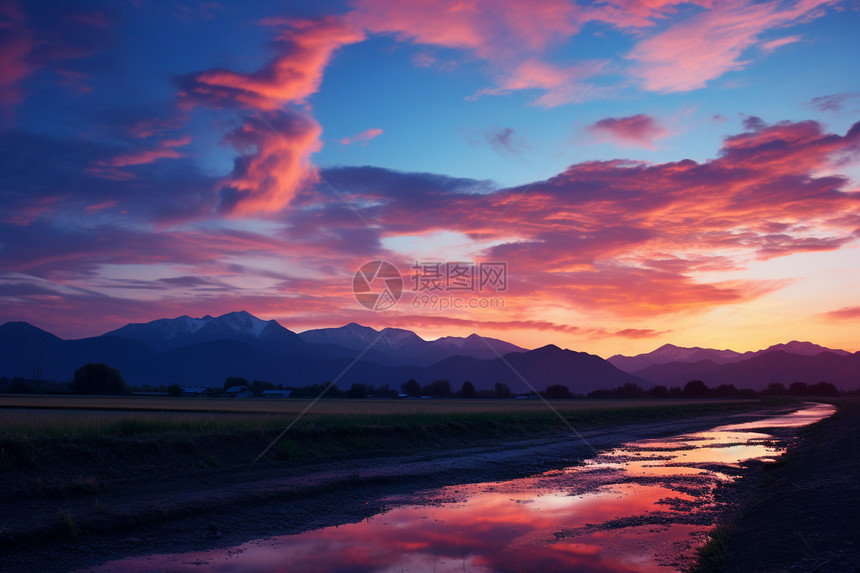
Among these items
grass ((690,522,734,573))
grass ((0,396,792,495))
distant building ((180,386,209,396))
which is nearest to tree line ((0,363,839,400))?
distant building ((180,386,209,396))

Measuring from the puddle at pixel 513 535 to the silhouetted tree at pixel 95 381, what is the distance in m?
118

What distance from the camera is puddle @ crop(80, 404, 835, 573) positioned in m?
10.6

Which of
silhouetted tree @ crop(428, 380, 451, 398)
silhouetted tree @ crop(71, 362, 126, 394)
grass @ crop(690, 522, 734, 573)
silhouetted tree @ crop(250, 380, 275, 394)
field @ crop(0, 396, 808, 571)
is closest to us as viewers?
grass @ crop(690, 522, 734, 573)

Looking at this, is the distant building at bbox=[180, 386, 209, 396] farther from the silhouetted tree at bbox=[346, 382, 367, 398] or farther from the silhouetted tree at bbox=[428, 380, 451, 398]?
the silhouetted tree at bbox=[428, 380, 451, 398]

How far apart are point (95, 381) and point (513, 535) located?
125 metres

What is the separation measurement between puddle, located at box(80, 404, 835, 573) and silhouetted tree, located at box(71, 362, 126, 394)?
4649 inches

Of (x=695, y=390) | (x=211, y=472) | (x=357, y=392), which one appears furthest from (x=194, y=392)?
(x=695, y=390)

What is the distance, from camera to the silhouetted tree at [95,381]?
116688 millimetres

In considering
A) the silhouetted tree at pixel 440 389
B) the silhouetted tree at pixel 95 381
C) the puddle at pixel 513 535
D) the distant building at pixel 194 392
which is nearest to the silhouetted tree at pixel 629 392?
the silhouetted tree at pixel 440 389

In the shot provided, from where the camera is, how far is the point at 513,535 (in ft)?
41.6

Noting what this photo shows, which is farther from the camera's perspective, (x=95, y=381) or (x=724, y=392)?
(x=724, y=392)

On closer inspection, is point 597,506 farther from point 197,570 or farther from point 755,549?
point 197,570

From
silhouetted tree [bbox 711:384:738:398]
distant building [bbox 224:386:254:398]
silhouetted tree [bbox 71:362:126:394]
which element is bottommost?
silhouetted tree [bbox 711:384:738:398]

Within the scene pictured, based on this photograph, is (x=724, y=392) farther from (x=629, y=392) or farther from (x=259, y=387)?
(x=259, y=387)
